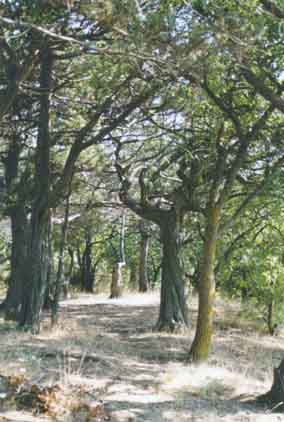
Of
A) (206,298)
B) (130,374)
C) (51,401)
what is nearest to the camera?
(51,401)

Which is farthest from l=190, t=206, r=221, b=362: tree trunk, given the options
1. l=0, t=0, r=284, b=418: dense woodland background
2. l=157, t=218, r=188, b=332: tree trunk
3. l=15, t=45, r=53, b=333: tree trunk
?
l=15, t=45, r=53, b=333: tree trunk

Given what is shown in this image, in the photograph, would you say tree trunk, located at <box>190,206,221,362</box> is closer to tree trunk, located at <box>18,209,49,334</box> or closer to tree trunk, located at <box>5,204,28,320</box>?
tree trunk, located at <box>18,209,49,334</box>

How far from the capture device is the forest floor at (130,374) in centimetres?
477

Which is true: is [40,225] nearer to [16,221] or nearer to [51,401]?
[16,221]

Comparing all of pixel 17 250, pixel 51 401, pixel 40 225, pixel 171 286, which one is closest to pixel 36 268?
pixel 40 225

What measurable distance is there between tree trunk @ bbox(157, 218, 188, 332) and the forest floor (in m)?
0.35

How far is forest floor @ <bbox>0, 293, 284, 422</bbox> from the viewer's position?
15.6ft

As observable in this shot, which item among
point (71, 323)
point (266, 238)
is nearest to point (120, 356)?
point (71, 323)

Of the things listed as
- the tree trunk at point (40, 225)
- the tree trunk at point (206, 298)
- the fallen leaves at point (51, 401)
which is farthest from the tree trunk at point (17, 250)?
the fallen leaves at point (51, 401)

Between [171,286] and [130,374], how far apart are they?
405cm

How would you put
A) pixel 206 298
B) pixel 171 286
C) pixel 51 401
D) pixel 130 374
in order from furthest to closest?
pixel 171 286
pixel 206 298
pixel 130 374
pixel 51 401

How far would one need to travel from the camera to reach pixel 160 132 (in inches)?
408

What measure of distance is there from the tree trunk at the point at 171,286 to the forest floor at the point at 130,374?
0.35 m

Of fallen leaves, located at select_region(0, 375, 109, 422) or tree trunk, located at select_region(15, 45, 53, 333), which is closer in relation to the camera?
fallen leaves, located at select_region(0, 375, 109, 422)
